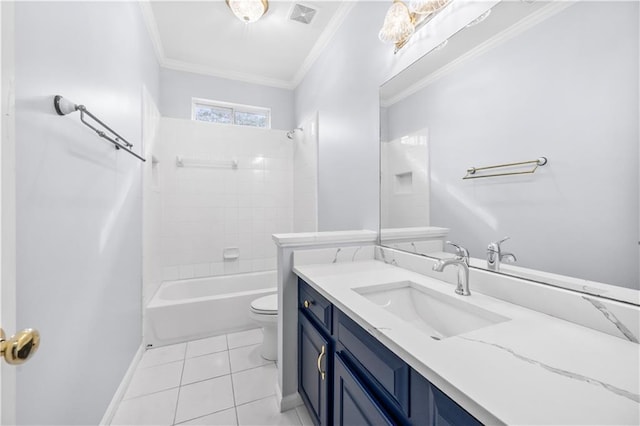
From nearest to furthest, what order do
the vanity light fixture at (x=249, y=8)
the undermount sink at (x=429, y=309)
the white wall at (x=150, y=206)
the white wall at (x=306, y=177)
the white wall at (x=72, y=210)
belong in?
1. the white wall at (x=72, y=210)
2. the undermount sink at (x=429, y=309)
3. the vanity light fixture at (x=249, y=8)
4. the white wall at (x=150, y=206)
5. the white wall at (x=306, y=177)

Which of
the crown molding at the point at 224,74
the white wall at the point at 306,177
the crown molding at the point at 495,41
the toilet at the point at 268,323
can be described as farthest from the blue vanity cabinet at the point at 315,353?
the crown molding at the point at 224,74

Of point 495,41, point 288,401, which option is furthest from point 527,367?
point 288,401

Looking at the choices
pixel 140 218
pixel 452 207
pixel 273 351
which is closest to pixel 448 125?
pixel 452 207

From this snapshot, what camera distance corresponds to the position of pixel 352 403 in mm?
901

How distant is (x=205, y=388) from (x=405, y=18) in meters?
2.51

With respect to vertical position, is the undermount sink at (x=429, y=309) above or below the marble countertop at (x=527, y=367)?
below

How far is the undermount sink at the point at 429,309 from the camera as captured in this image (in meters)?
0.93

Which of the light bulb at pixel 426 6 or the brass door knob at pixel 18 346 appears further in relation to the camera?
the light bulb at pixel 426 6

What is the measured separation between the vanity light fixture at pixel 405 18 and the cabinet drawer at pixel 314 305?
1436 millimetres

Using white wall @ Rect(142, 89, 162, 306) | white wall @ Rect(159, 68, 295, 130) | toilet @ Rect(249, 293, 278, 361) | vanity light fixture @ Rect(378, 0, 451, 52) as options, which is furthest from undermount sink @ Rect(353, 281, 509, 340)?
white wall @ Rect(159, 68, 295, 130)

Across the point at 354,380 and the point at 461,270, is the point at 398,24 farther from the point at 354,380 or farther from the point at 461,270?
the point at 354,380

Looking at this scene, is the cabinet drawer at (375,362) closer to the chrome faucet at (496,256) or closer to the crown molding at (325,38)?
the chrome faucet at (496,256)

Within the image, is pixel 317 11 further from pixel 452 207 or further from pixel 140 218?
pixel 140 218

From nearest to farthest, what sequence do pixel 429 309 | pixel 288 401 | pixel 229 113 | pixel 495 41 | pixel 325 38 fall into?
pixel 495 41
pixel 429 309
pixel 288 401
pixel 325 38
pixel 229 113
